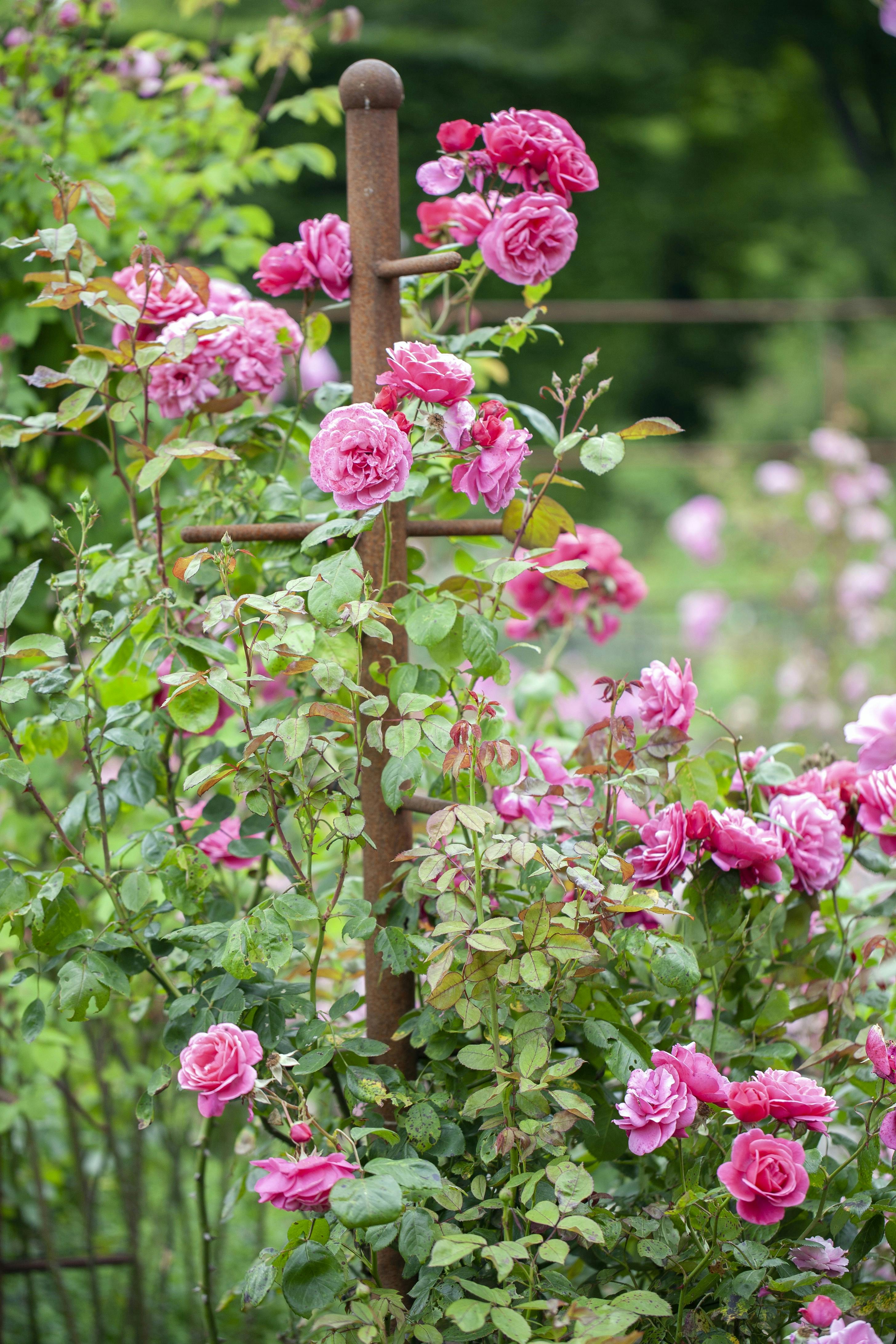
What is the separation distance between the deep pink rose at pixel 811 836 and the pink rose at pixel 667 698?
13 centimetres

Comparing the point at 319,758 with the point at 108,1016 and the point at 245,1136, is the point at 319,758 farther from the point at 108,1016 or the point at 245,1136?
the point at 108,1016

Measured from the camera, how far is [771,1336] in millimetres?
957

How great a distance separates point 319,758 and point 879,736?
0.53 m

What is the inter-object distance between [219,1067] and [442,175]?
0.82 m

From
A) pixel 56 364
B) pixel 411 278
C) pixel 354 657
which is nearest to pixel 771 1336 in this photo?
pixel 354 657

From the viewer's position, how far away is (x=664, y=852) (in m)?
0.99

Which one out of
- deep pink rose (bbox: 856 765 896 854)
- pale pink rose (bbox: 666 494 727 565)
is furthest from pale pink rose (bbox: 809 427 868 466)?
deep pink rose (bbox: 856 765 896 854)

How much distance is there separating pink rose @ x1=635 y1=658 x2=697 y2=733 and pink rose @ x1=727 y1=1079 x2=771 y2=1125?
31 cm

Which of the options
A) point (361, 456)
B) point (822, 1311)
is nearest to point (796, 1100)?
point (822, 1311)

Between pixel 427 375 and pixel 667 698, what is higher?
pixel 427 375

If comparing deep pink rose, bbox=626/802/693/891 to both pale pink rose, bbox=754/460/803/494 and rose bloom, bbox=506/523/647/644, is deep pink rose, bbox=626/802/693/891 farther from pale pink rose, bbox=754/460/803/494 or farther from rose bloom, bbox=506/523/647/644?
pale pink rose, bbox=754/460/803/494

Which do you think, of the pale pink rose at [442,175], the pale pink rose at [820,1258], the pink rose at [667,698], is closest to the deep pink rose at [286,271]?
the pale pink rose at [442,175]

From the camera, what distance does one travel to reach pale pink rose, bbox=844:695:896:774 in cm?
108

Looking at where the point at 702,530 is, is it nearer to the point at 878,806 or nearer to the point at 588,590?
the point at 588,590
